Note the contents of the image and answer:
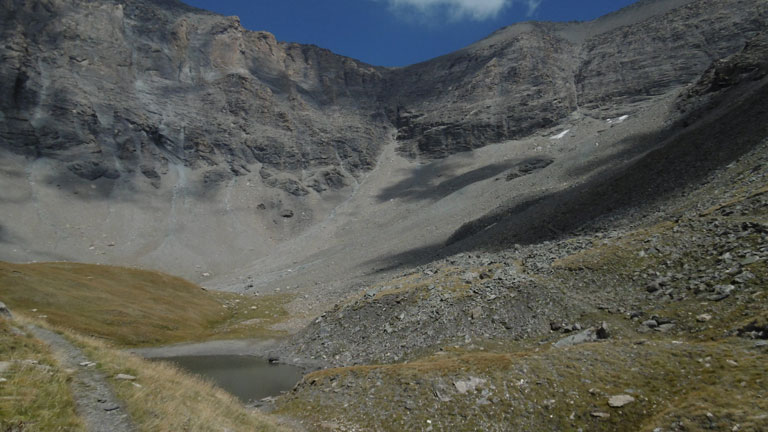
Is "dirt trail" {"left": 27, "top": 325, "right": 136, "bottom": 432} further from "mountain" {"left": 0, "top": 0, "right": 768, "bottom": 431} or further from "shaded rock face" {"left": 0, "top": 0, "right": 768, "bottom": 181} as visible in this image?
"shaded rock face" {"left": 0, "top": 0, "right": 768, "bottom": 181}

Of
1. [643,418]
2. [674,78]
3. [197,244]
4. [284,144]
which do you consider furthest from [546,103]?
[643,418]

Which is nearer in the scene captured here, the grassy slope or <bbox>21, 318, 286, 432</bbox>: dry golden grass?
<bbox>21, 318, 286, 432</bbox>: dry golden grass

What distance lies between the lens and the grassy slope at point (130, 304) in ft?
174

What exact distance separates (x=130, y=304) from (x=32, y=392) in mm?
59219

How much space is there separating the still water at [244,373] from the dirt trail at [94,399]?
1893cm

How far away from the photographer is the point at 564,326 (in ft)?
93.8

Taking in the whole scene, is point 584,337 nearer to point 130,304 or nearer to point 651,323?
point 651,323

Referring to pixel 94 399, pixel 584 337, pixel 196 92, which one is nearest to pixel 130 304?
pixel 94 399

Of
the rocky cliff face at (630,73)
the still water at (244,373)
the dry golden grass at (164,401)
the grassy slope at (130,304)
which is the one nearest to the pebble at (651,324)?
the dry golden grass at (164,401)

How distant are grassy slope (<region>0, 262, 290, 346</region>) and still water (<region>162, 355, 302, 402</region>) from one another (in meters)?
9.28

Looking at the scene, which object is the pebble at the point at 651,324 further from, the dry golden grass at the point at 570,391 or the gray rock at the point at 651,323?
the dry golden grass at the point at 570,391

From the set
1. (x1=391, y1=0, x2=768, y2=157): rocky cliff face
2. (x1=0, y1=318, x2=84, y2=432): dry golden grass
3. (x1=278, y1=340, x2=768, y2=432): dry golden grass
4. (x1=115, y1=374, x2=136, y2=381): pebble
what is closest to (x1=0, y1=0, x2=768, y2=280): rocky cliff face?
(x1=391, y1=0, x2=768, y2=157): rocky cliff face

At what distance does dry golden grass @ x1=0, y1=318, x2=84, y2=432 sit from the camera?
9.84m

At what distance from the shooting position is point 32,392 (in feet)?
36.8
